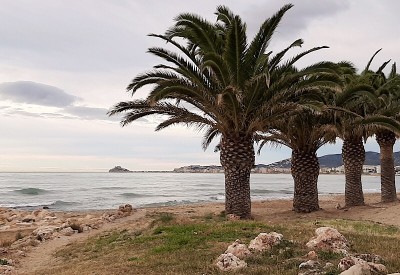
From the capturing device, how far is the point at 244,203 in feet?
50.3

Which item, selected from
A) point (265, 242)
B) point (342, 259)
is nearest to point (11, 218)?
point (265, 242)

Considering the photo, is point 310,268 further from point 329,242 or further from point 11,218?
point 11,218

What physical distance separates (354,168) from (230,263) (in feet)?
52.4

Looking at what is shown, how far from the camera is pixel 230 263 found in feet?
21.6

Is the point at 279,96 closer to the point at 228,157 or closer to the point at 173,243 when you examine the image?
the point at 228,157

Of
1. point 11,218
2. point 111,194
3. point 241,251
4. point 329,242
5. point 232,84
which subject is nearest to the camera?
point 241,251

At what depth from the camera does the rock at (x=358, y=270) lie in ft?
17.0

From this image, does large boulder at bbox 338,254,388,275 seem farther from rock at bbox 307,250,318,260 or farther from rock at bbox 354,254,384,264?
rock at bbox 307,250,318,260

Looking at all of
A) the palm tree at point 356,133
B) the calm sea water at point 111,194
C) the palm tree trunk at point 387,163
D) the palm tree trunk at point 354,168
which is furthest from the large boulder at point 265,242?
the calm sea water at point 111,194

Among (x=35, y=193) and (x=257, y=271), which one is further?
(x=35, y=193)

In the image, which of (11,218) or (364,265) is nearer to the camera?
(364,265)

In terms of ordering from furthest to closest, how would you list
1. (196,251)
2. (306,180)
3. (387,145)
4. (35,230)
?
1. (387,145)
2. (306,180)
3. (35,230)
4. (196,251)

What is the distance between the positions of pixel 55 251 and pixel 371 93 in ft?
45.2

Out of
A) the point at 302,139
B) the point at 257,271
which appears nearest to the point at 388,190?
the point at 302,139
